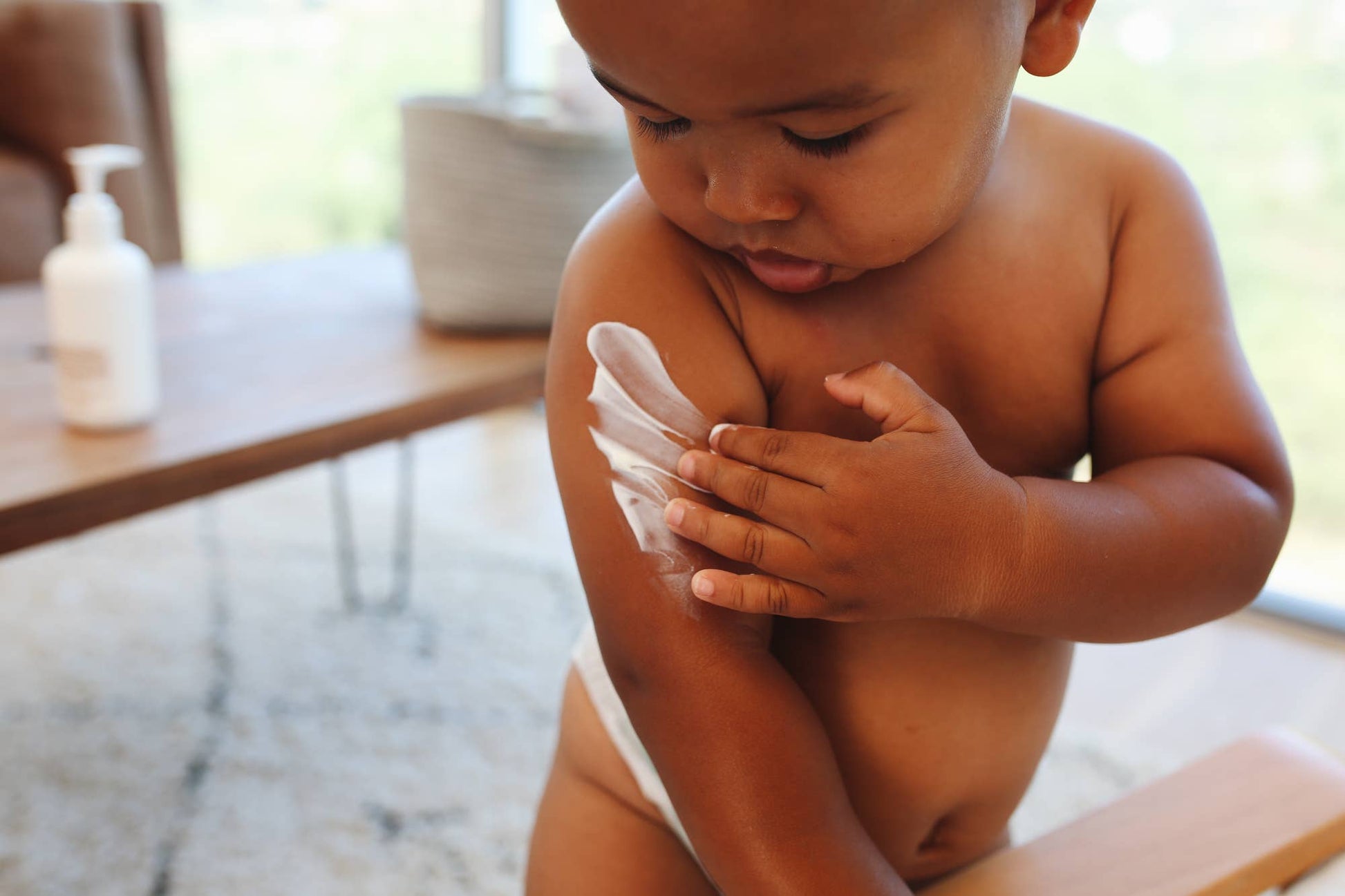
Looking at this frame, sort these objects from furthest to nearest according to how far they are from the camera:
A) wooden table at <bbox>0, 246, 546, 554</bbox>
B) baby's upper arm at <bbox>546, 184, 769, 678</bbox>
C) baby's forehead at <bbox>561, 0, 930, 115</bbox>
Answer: wooden table at <bbox>0, 246, 546, 554</bbox>
baby's upper arm at <bbox>546, 184, 769, 678</bbox>
baby's forehead at <bbox>561, 0, 930, 115</bbox>

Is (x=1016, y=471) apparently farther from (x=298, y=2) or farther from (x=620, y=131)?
(x=298, y=2)

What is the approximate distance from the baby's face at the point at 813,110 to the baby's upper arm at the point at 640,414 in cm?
4

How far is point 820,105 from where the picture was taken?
0.43m

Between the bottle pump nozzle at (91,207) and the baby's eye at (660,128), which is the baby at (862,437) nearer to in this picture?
the baby's eye at (660,128)

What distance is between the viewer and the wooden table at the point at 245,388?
0.98 meters

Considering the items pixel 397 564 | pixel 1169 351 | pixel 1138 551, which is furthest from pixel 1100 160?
pixel 397 564

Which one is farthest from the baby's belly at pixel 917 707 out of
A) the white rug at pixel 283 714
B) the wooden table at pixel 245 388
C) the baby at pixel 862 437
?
the white rug at pixel 283 714

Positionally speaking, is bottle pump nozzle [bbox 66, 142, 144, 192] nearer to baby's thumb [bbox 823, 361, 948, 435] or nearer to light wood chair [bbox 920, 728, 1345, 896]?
baby's thumb [bbox 823, 361, 948, 435]

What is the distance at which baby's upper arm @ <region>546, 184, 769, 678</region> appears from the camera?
1.69 ft

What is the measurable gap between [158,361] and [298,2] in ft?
6.16

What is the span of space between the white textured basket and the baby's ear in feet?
2.70

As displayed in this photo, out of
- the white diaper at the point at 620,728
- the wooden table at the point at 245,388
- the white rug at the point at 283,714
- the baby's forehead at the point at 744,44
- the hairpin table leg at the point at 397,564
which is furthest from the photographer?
the hairpin table leg at the point at 397,564

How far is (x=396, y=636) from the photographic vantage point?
1691 millimetres

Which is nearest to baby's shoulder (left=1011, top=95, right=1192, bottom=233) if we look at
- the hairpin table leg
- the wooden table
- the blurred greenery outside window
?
the wooden table
